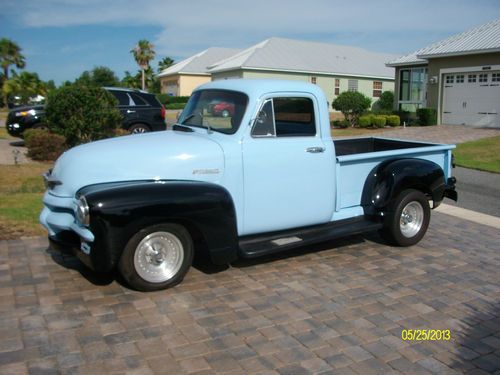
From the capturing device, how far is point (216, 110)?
5.64 meters

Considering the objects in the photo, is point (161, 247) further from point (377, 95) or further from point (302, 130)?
point (377, 95)

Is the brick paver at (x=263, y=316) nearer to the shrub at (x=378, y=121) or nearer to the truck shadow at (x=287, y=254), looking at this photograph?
the truck shadow at (x=287, y=254)

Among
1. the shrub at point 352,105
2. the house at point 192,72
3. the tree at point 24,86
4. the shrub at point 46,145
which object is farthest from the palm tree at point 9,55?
the shrub at point 46,145

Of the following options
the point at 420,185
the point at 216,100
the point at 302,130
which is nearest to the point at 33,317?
the point at 216,100

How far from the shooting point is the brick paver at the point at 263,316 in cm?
362

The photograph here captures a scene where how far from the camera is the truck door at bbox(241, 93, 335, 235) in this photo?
5230mm

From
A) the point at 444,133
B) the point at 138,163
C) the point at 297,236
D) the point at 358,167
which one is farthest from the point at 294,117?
the point at 444,133

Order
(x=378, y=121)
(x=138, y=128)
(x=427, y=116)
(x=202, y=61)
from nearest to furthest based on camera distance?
(x=138, y=128) → (x=427, y=116) → (x=378, y=121) → (x=202, y=61)

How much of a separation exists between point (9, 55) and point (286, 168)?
214 feet

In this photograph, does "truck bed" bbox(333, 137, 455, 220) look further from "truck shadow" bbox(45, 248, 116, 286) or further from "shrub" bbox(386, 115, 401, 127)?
"shrub" bbox(386, 115, 401, 127)

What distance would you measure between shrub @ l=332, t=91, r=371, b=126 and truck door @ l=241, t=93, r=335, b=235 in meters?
21.8

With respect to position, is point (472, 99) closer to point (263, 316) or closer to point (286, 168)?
point (286, 168)
